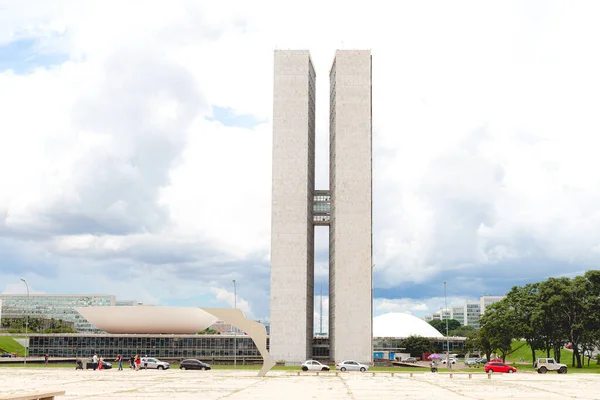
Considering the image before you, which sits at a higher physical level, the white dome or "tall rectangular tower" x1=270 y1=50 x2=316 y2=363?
"tall rectangular tower" x1=270 y1=50 x2=316 y2=363

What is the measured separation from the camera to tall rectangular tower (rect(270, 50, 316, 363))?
3649 inches

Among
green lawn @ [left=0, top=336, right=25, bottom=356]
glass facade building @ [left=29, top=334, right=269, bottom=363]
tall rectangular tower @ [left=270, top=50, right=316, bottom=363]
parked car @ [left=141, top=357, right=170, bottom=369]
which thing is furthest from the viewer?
green lawn @ [left=0, top=336, right=25, bottom=356]

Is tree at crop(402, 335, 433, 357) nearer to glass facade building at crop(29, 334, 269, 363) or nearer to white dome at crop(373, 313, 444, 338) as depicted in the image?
white dome at crop(373, 313, 444, 338)

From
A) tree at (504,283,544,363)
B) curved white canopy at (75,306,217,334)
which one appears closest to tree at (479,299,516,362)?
tree at (504,283,544,363)

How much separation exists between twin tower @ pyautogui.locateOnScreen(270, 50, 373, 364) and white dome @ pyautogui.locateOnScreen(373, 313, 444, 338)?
3732cm

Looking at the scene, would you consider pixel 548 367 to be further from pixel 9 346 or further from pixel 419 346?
pixel 9 346

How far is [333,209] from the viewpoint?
324ft

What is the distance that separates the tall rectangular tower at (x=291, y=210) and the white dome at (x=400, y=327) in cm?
3954

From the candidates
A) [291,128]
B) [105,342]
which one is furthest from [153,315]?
[291,128]

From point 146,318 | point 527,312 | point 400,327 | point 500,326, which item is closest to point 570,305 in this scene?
point 527,312

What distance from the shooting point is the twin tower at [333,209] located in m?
92.4

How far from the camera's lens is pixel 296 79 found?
319 ft

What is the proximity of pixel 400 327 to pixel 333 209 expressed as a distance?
49554mm

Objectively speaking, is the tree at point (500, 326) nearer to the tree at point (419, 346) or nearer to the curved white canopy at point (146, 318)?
the tree at point (419, 346)
